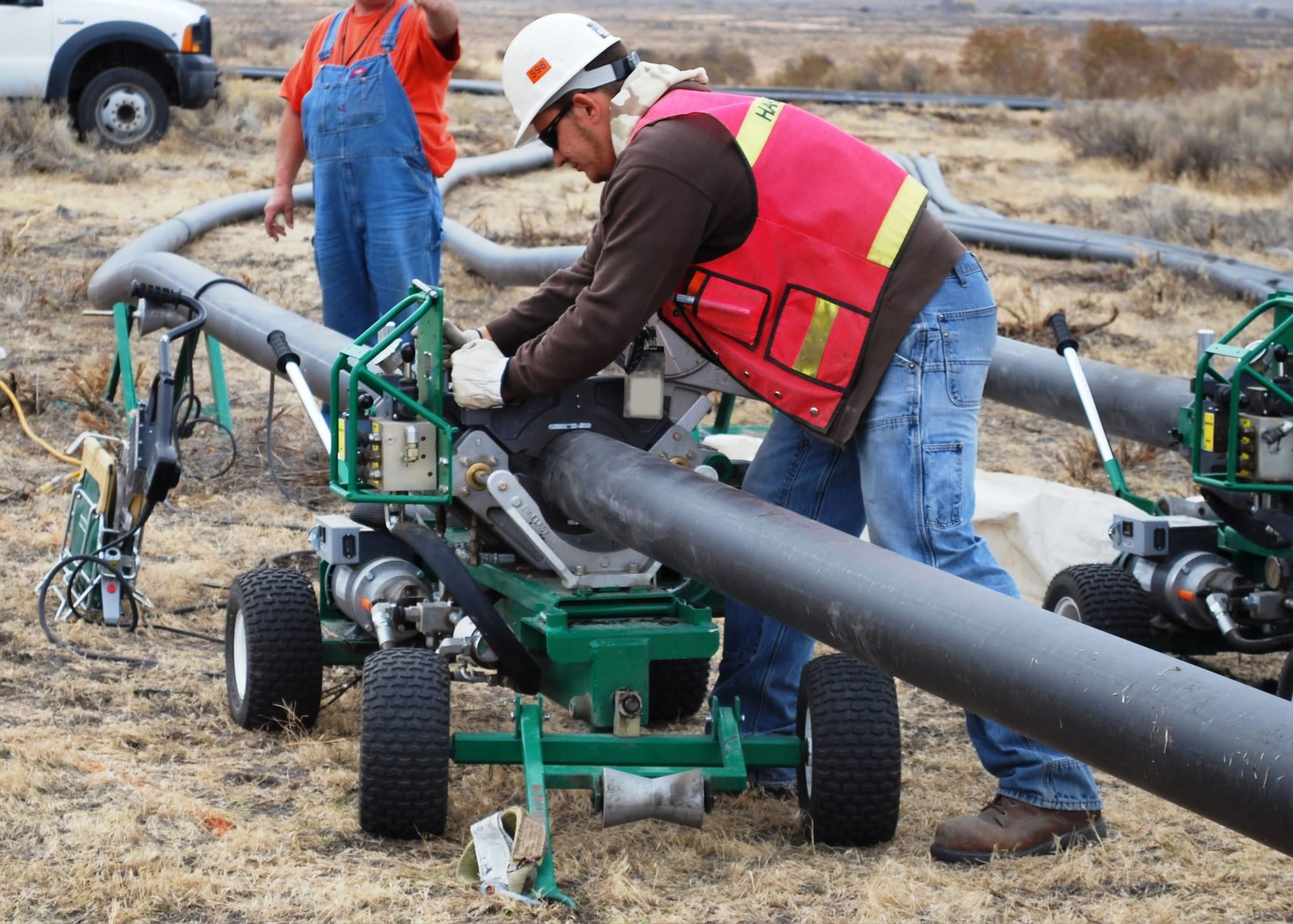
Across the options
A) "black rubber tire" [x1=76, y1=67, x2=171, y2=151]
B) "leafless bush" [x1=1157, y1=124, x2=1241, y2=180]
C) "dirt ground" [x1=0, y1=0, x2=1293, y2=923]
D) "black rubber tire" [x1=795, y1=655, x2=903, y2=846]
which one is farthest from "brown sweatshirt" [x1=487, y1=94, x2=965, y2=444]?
"leafless bush" [x1=1157, y1=124, x2=1241, y2=180]

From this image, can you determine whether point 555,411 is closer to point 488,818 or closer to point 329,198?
point 488,818

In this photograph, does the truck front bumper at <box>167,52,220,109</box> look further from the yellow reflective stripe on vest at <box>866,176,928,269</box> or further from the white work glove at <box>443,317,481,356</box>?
the yellow reflective stripe on vest at <box>866,176,928,269</box>

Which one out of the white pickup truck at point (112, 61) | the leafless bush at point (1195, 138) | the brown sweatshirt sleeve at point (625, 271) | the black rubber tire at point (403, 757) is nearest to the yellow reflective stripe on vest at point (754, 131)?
the brown sweatshirt sleeve at point (625, 271)

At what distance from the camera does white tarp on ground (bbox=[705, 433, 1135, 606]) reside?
643 cm

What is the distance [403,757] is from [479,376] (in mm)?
943

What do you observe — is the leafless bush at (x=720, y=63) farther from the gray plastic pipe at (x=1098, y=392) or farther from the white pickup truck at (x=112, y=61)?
the gray plastic pipe at (x=1098, y=392)

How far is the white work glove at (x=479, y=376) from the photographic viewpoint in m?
4.23

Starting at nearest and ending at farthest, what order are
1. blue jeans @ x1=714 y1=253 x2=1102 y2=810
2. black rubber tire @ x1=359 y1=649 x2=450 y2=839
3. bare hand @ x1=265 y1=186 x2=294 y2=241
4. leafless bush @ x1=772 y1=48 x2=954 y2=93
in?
1. black rubber tire @ x1=359 y1=649 x2=450 y2=839
2. blue jeans @ x1=714 y1=253 x2=1102 y2=810
3. bare hand @ x1=265 y1=186 x2=294 y2=241
4. leafless bush @ x1=772 y1=48 x2=954 y2=93

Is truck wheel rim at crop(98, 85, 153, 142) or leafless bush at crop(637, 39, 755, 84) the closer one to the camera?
truck wheel rim at crop(98, 85, 153, 142)

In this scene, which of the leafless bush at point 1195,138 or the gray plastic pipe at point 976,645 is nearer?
the gray plastic pipe at point 976,645

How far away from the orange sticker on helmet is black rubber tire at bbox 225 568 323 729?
162 cm

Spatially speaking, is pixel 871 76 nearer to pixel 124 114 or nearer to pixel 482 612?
pixel 124 114

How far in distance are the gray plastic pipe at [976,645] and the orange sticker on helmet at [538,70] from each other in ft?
2.95

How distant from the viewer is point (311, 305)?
34.7ft
